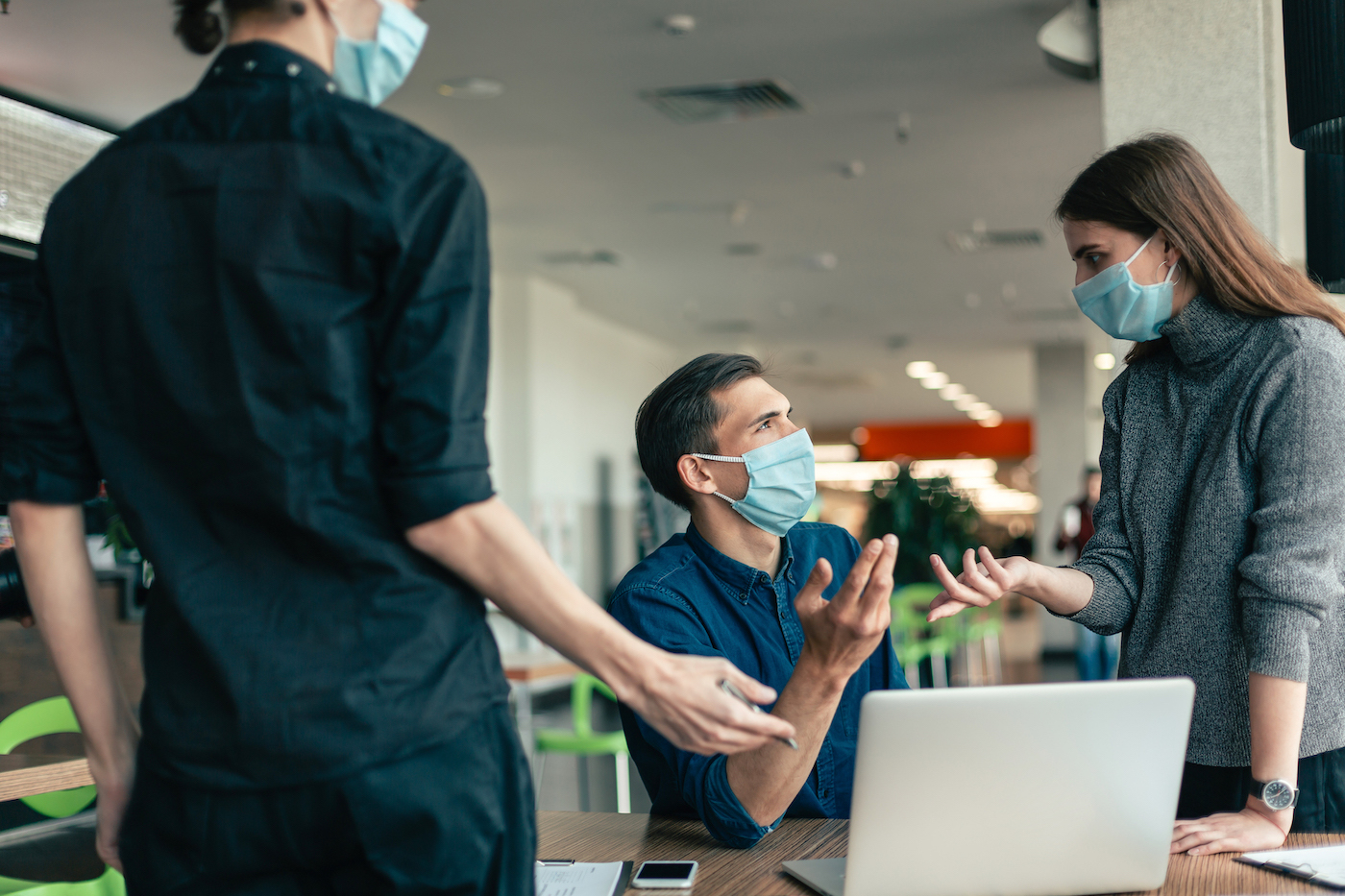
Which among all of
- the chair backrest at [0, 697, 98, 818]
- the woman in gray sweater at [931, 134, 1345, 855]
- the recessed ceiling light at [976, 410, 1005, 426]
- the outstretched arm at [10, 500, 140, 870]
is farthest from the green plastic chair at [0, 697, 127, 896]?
the recessed ceiling light at [976, 410, 1005, 426]

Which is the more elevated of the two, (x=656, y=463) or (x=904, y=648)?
(x=656, y=463)

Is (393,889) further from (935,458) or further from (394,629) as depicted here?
(935,458)

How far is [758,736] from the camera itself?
0.89m

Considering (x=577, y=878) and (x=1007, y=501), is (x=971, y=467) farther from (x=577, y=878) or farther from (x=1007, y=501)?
(x=577, y=878)

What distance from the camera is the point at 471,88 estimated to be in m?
4.70

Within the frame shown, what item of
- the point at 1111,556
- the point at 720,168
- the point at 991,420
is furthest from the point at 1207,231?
the point at 991,420

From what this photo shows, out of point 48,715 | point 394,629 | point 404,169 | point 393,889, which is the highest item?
point 404,169

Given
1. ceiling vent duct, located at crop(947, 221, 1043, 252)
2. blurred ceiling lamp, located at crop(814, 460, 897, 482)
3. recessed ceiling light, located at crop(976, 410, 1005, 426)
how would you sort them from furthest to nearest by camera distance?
blurred ceiling lamp, located at crop(814, 460, 897, 482)
recessed ceiling light, located at crop(976, 410, 1005, 426)
ceiling vent duct, located at crop(947, 221, 1043, 252)

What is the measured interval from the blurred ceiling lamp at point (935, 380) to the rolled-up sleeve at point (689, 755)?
12818 millimetres

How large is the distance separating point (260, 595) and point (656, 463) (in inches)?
42.0

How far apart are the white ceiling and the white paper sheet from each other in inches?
132

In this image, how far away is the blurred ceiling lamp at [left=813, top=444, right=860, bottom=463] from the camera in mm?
19672

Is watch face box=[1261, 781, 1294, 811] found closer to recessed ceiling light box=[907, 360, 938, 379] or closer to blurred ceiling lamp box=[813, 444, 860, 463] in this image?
recessed ceiling light box=[907, 360, 938, 379]

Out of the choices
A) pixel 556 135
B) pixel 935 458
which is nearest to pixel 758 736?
pixel 556 135
